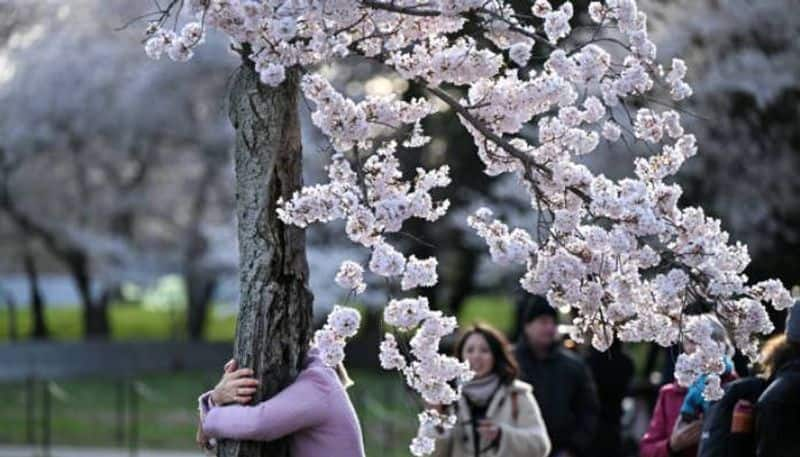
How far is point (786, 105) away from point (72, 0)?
1434cm

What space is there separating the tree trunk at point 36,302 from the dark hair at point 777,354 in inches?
1254

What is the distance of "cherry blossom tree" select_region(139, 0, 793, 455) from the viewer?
241 inches

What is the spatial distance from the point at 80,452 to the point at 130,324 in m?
31.1

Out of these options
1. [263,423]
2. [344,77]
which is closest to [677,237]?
[263,423]

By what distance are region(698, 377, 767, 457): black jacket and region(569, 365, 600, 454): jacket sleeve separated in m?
3.01

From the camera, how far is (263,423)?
6.15 m

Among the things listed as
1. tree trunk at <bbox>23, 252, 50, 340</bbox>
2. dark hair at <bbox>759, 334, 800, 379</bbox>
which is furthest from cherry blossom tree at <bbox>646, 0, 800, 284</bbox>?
tree trunk at <bbox>23, 252, 50, 340</bbox>

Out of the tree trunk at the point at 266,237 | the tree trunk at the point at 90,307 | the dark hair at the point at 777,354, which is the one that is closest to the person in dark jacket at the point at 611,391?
the dark hair at the point at 777,354

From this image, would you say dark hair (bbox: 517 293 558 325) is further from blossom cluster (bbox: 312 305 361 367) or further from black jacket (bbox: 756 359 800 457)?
blossom cluster (bbox: 312 305 361 367)

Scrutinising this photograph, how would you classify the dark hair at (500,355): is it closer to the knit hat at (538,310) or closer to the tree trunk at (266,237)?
the knit hat at (538,310)

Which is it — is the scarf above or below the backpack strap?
above

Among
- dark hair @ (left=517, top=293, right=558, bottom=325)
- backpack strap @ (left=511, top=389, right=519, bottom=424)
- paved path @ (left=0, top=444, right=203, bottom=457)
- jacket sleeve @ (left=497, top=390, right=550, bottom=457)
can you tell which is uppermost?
paved path @ (left=0, top=444, right=203, bottom=457)

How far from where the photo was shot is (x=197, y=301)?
40219mm

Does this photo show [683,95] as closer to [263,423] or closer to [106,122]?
[263,423]
